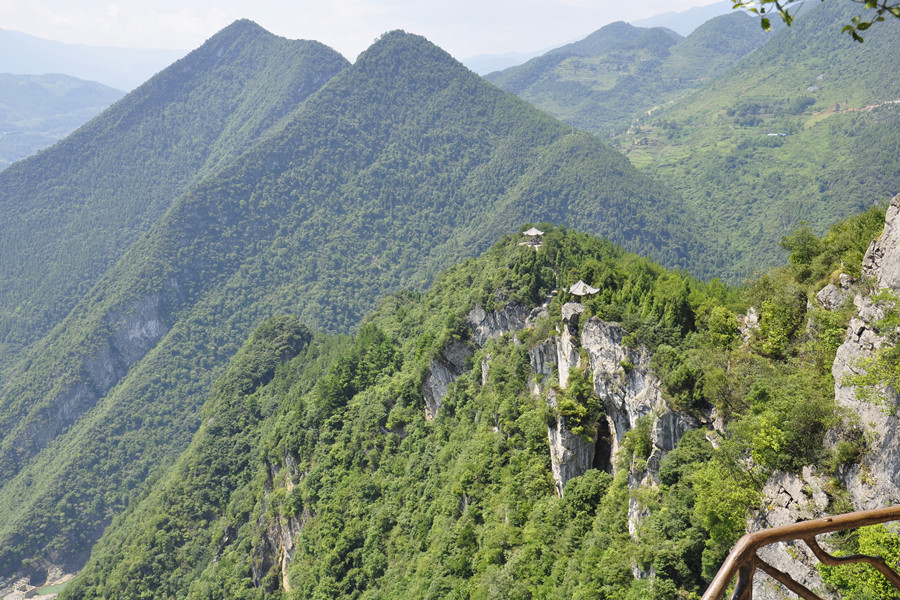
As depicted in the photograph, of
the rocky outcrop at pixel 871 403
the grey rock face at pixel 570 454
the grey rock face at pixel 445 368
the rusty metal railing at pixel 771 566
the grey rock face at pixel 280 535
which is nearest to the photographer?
the rusty metal railing at pixel 771 566

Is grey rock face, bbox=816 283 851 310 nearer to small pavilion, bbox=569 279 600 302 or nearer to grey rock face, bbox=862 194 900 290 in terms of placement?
grey rock face, bbox=862 194 900 290

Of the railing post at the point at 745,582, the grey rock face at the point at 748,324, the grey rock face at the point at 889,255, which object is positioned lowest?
the grey rock face at the point at 748,324

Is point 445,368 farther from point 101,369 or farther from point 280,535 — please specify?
point 101,369

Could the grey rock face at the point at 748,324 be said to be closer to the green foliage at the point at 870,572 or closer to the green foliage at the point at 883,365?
the green foliage at the point at 883,365

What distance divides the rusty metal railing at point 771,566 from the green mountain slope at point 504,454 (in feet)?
52.4

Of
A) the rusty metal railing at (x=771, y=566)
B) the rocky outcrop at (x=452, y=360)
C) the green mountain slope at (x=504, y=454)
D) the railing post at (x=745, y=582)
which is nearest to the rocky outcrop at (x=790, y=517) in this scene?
the green mountain slope at (x=504, y=454)

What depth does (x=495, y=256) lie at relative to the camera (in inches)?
2773

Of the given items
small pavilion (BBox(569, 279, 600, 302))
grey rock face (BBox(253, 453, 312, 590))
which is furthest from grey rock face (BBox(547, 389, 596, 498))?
grey rock face (BBox(253, 453, 312, 590))

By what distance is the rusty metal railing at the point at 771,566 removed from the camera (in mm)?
3768

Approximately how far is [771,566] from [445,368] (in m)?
55.8

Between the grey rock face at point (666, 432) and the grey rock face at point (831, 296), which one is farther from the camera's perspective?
the grey rock face at point (666, 432)

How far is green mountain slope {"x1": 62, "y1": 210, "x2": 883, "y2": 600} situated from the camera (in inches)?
919

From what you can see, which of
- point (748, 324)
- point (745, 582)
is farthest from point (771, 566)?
point (748, 324)

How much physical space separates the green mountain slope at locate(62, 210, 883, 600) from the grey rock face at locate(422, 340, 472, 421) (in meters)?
0.28
